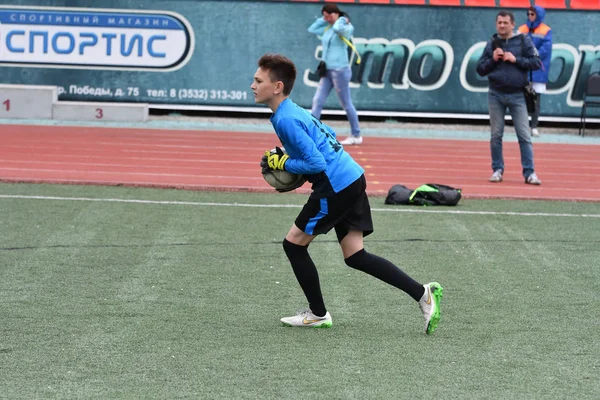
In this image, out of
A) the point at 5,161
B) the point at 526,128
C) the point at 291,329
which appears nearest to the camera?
the point at 291,329

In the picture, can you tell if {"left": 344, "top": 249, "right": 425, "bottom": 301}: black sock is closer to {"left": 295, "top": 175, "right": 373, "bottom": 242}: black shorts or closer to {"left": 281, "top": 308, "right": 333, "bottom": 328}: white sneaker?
{"left": 295, "top": 175, "right": 373, "bottom": 242}: black shorts

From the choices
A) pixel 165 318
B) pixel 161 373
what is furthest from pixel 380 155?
pixel 161 373

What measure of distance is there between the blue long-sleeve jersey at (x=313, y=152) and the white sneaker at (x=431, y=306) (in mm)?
802

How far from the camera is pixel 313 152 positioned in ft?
20.3

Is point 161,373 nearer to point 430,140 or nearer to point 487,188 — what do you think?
point 487,188

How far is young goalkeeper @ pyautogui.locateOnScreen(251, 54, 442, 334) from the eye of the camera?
6.20 meters

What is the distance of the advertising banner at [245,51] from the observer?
18.9 meters

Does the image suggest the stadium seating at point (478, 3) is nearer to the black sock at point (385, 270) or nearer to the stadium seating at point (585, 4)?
the stadium seating at point (585, 4)

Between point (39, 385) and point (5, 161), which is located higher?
point (39, 385)

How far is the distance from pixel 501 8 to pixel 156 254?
11.6 m

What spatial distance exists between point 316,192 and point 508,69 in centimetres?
671

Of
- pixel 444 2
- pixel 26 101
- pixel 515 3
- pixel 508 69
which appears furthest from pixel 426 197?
pixel 26 101

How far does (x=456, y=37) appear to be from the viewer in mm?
18891

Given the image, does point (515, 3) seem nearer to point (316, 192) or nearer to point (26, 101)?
point (26, 101)
